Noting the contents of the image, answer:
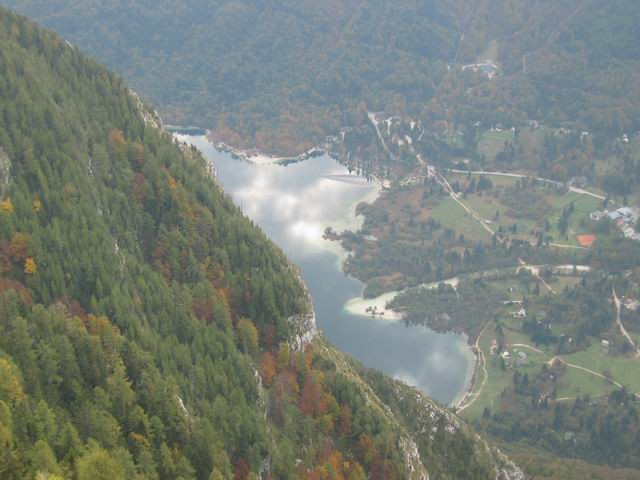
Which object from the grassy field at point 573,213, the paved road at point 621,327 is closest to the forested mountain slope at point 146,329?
the paved road at point 621,327

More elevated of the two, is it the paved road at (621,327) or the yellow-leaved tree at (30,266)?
the paved road at (621,327)

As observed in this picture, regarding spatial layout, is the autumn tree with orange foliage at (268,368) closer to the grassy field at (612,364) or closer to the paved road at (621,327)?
the grassy field at (612,364)

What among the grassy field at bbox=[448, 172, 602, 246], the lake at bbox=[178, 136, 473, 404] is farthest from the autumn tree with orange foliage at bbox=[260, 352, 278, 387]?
the grassy field at bbox=[448, 172, 602, 246]

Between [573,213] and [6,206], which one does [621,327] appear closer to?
[573,213]

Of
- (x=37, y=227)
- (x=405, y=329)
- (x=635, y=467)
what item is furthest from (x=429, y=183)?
(x=37, y=227)

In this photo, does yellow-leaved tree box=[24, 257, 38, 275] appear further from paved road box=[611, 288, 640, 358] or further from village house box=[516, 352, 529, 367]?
paved road box=[611, 288, 640, 358]
